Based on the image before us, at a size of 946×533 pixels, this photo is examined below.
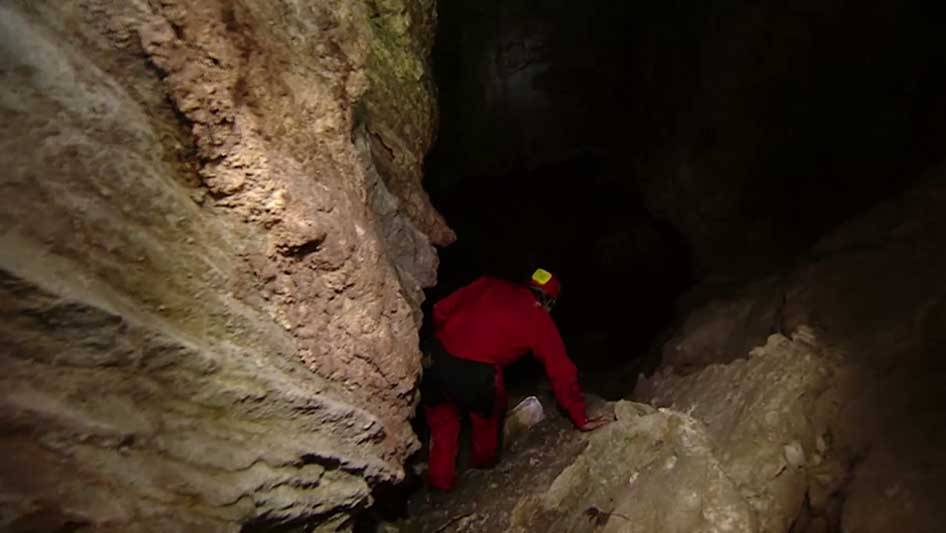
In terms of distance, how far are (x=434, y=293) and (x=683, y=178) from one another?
2.85 m

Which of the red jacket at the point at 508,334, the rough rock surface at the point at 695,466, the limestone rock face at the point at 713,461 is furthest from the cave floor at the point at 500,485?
the red jacket at the point at 508,334

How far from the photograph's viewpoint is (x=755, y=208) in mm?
5812

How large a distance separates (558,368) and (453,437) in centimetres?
Result: 80

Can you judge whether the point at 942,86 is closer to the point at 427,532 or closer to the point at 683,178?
the point at 683,178

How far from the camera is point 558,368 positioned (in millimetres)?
3654

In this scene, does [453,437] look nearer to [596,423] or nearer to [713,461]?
[596,423]

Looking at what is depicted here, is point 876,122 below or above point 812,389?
above

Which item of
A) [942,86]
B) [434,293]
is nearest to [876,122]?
[942,86]

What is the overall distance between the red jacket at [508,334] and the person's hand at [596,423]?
0.10 meters

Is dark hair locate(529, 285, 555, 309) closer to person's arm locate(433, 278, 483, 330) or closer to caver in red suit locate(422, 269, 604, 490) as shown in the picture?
caver in red suit locate(422, 269, 604, 490)

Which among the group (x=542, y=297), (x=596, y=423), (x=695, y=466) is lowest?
(x=596, y=423)

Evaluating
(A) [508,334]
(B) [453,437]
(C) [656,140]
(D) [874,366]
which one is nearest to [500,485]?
(B) [453,437]

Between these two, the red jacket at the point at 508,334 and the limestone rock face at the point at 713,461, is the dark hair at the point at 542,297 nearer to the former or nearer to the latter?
the red jacket at the point at 508,334

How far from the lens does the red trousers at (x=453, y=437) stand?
3803 mm
